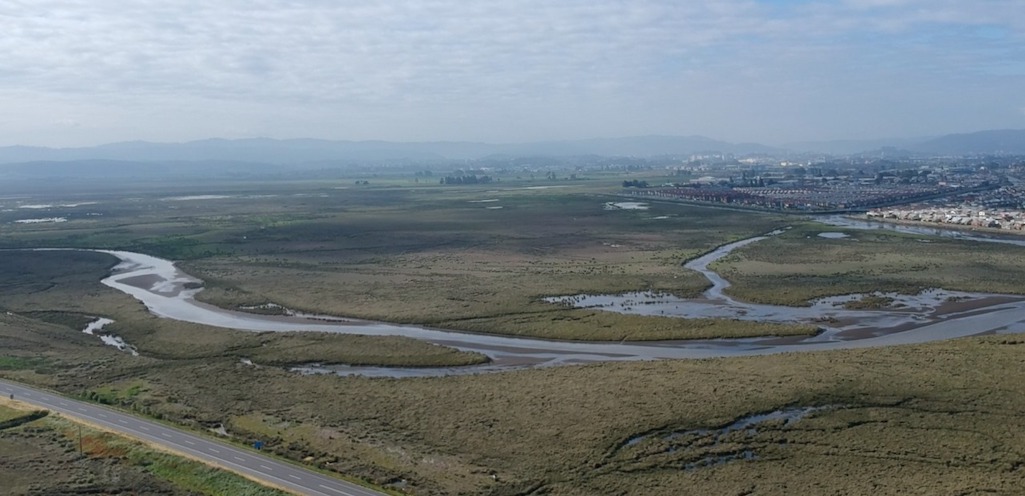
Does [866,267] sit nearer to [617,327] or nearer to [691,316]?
[691,316]

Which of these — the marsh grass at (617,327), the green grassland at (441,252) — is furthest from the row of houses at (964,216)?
the marsh grass at (617,327)

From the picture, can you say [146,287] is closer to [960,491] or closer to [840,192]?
[960,491]

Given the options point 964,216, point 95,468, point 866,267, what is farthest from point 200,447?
point 964,216

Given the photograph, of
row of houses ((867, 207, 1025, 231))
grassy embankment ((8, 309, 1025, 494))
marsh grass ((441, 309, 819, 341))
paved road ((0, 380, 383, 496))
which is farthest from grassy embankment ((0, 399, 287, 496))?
row of houses ((867, 207, 1025, 231))

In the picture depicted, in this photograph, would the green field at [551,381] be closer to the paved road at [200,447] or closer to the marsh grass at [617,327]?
the marsh grass at [617,327]

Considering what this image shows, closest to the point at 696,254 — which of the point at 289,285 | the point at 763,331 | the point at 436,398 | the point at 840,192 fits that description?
the point at 763,331

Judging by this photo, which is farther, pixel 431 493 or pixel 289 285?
pixel 289 285

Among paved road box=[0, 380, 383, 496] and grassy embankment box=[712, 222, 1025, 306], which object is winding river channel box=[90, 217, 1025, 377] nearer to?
grassy embankment box=[712, 222, 1025, 306]
